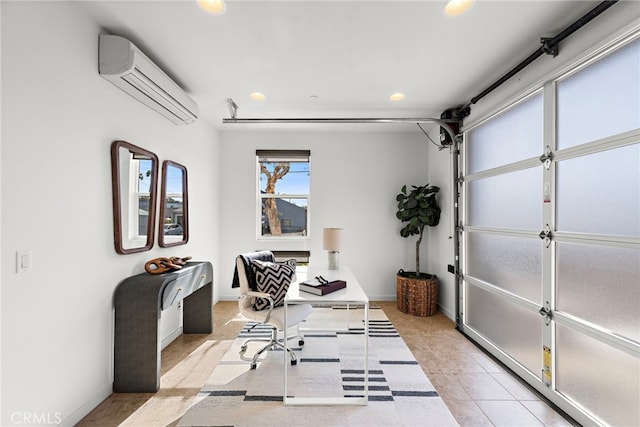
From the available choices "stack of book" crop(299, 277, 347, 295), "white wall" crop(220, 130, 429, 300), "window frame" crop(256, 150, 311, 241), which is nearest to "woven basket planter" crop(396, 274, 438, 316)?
"white wall" crop(220, 130, 429, 300)

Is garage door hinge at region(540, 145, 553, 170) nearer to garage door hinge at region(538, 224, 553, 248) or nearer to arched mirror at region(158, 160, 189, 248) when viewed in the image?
garage door hinge at region(538, 224, 553, 248)

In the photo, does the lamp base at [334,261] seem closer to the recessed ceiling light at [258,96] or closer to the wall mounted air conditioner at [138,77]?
the recessed ceiling light at [258,96]

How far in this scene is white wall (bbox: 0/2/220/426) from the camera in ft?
4.70

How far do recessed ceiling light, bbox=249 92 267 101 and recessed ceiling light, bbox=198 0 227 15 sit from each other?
1.19 m

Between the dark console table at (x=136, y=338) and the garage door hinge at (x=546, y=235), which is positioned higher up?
the garage door hinge at (x=546, y=235)

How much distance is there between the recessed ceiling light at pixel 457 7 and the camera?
1.73m

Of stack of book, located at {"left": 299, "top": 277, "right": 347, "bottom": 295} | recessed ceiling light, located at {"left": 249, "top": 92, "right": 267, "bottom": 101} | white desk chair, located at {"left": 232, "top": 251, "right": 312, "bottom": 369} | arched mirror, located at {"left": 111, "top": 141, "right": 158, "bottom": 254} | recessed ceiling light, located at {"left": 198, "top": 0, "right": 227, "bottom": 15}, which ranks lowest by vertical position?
white desk chair, located at {"left": 232, "top": 251, "right": 312, "bottom": 369}

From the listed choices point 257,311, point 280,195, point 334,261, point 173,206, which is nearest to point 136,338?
point 257,311

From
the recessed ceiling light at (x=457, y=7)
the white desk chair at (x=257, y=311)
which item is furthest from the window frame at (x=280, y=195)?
the recessed ceiling light at (x=457, y=7)

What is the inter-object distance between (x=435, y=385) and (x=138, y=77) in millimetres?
3193

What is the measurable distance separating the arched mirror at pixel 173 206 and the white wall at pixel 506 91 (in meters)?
3.16

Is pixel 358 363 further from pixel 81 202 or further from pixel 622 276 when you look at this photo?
pixel 81 202

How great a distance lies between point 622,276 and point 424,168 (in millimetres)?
3022

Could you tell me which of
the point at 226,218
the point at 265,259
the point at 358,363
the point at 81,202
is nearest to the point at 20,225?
the point at 81,202
